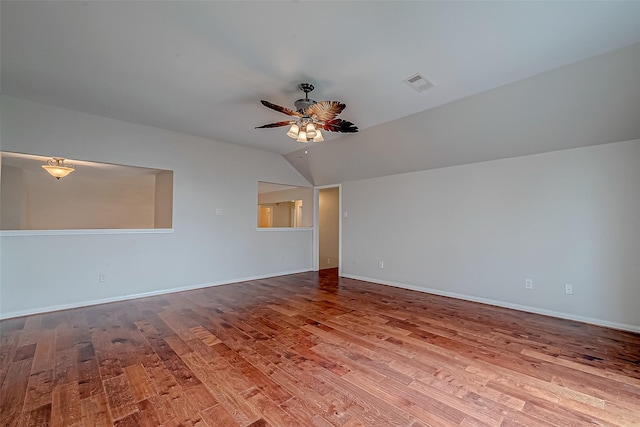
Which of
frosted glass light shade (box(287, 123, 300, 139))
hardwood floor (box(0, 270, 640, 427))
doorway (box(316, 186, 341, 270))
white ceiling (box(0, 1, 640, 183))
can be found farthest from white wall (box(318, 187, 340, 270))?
frosted glass light shade (box(287, 123, 300, 139))

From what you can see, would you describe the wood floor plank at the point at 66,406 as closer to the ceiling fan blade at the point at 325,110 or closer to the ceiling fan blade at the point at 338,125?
the ceiling fan blade at the point at 325,110

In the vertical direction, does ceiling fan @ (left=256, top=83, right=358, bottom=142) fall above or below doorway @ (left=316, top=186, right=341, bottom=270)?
above

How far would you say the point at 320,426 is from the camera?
1593 millimetres

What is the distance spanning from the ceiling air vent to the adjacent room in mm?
30

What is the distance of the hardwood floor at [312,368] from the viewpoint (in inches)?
67.1

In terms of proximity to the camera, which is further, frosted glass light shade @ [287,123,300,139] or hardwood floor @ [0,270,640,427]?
frosted glass light shade @ [287,123,300,139]

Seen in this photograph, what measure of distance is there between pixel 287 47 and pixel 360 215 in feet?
13.0

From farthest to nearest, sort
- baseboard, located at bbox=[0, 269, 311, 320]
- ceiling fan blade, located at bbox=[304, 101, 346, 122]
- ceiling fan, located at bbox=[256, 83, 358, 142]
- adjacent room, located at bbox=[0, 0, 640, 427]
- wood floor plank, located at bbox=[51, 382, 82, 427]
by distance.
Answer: baseboard, located at bbox=[0, 269, 311, 320] < ceiling fan, located at bbox=[256, 83, 358, 142] < ceiling fan blade, located at bbox=[304, 101, 346, 122] < adjacent room, located at bbox=[0, 0, 640, 427] < wood floor plank, located at bbox=[51, 382, 82, 427]

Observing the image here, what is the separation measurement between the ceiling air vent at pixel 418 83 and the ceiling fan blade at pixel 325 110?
0.77 metres

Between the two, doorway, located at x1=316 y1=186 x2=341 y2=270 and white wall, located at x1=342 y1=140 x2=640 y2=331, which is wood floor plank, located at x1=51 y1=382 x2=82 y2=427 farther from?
doorway, located at x1=316 y1=186 x2=341 y2=270

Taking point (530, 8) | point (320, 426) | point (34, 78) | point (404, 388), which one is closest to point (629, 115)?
point (530, 8)

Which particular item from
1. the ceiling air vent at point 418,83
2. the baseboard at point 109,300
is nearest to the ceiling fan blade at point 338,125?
the ceiling air vent at point 418,83

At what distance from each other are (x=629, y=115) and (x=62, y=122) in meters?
6.61

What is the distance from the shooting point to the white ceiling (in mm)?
1934
